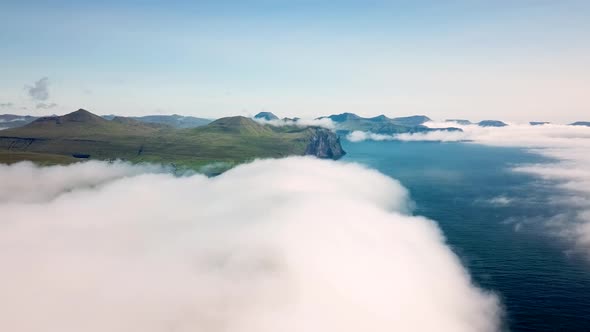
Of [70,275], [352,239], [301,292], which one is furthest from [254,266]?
[70,275]

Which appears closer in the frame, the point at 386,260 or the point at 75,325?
the point at 75,325

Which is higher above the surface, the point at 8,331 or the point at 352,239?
the point at 352,239

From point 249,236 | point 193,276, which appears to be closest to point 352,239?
point 249,236

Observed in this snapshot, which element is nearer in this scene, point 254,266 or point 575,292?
point 575,292

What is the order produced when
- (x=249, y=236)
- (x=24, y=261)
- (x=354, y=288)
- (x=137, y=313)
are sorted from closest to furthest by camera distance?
(x=137, y=313), (x=354, y=288), (x=24, y=261), (x=249, y=236)

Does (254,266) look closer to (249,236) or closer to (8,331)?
(249,236)

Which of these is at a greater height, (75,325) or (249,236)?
(249,236)

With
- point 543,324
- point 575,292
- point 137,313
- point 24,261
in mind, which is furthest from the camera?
point 24,261

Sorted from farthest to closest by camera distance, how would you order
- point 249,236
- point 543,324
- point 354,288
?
1. point 249,236
2. point 354,288
3. point 543,324

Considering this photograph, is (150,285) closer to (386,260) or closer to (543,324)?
(386,260)
